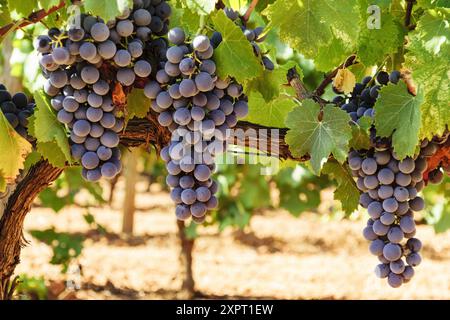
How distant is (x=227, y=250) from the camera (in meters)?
9.37

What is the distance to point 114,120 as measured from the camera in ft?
6.09

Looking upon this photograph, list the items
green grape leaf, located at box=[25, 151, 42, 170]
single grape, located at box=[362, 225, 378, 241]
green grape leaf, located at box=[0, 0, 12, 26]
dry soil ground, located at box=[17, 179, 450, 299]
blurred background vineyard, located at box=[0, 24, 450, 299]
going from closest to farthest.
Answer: single grape, located at box=[362, 225, 378, 241] → green grape leaf, located at box=[0, 0, 12, 26] → green grape leaf, located at box=[25, 151, 42, 170] → blurred background vineyard, located at box=[0, 24, 450, 299] → dry soil ground, located at box=[17, 179, 450, 299]

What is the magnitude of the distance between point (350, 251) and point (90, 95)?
782 centimetres

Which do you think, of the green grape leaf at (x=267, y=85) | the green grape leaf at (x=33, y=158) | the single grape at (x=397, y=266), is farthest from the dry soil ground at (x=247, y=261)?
the green grape leaf at (x=267, y=85)

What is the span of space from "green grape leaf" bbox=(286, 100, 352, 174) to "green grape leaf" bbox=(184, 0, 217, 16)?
39 cm

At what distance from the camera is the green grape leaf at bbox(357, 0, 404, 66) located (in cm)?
212

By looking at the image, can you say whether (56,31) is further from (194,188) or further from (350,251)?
(350,251)

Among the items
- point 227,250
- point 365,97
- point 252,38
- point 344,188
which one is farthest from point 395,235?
point 227,250

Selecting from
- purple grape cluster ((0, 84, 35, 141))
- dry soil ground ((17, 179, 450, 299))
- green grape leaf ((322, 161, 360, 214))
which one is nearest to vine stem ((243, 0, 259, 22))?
green grape leaf ((322, 161, 360, 214))

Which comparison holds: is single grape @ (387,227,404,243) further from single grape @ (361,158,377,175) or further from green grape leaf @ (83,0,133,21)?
green grape leaf @ (83,0,133,21)

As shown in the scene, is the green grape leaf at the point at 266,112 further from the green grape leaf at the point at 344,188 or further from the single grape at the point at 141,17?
the single grape at the point at 141,17

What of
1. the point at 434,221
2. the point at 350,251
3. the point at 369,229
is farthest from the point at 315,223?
the point at 369,229

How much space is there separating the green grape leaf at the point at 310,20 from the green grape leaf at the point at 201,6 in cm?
17

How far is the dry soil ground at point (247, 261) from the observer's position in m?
7.20
